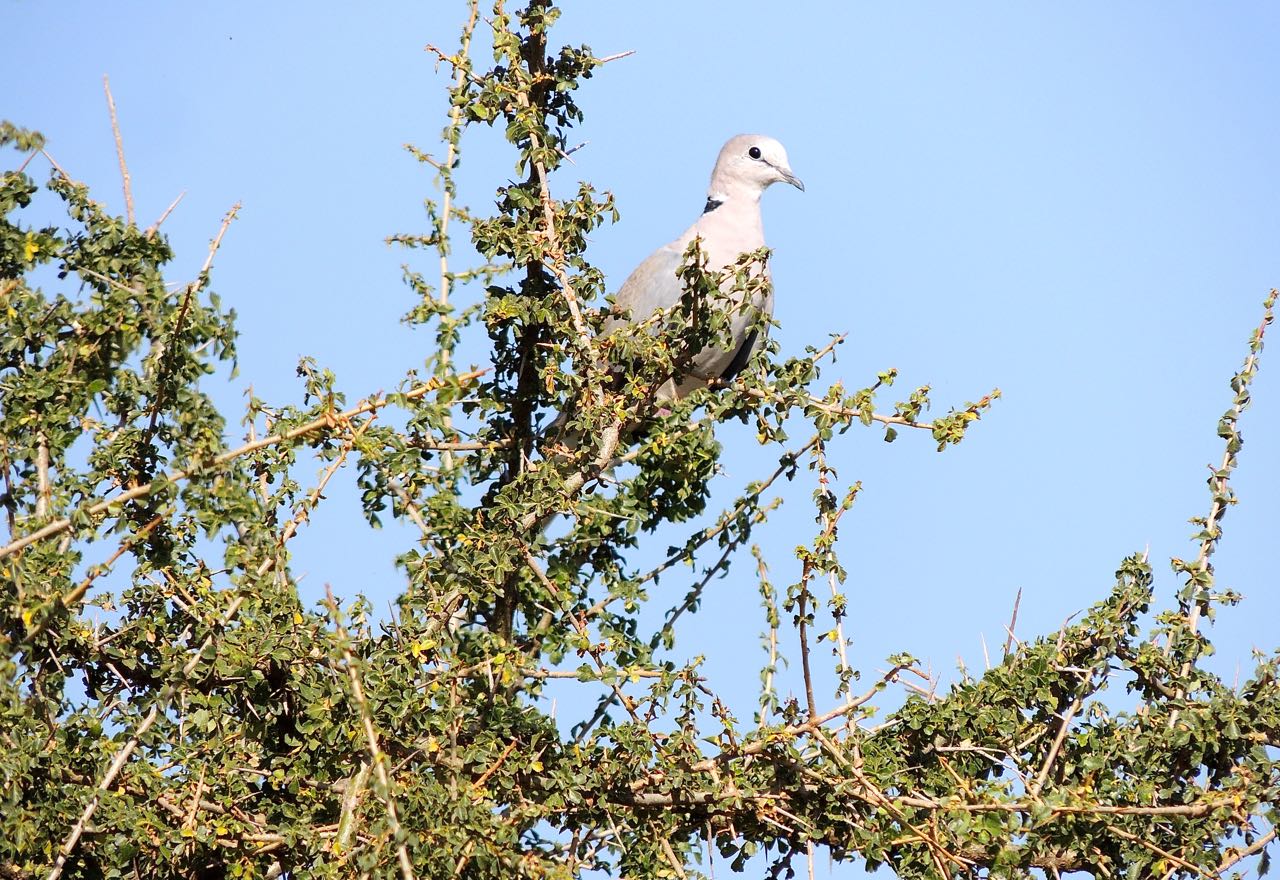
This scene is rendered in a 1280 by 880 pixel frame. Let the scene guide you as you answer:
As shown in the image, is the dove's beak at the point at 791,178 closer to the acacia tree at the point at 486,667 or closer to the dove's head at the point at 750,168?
the dove's head at the point at 750,168

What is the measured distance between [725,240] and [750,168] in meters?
0.57

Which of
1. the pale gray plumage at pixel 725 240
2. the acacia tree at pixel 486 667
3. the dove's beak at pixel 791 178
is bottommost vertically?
the acacia tree at pixel 486 667

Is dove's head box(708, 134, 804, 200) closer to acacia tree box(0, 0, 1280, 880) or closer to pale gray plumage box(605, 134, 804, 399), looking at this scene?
pale gray plumage box(605, 134, 804, 399)

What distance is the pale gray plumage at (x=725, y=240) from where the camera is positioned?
238 inches

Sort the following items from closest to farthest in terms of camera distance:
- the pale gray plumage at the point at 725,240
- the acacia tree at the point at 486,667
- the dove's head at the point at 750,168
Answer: the acacia tree at the point at 486,667 < the pale gray plumage at the point at 725,240 < the dove's head at the point at 750,168

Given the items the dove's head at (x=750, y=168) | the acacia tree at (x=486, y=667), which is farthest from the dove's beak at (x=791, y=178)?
the acacia tree at (x=486, y=667)

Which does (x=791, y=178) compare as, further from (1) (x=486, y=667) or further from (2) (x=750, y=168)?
(1) (x=486, y=667)

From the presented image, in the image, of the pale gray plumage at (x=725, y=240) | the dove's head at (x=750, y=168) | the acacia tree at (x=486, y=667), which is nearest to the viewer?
the acacia tree at (x=486, y=667)

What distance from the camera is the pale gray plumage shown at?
6051 mm

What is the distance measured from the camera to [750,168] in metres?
6.75

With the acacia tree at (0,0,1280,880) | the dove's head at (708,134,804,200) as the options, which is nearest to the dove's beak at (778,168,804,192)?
the dove's head at (708,134,804,200)

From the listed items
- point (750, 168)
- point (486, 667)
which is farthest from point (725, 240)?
point (486, 667)

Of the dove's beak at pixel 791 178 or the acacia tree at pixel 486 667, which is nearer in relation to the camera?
the acacia tree at pixel 486 667

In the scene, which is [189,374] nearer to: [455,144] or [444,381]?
[444,381]
